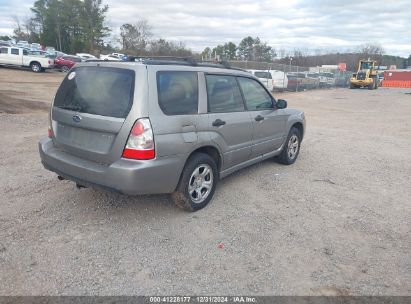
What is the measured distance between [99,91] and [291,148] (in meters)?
3.86

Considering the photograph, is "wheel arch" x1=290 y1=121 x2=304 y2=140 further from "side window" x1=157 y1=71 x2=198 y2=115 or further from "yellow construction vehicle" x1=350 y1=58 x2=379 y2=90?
"yellow construction vehicle" x1=350 y1=58 x2=379 y2=90

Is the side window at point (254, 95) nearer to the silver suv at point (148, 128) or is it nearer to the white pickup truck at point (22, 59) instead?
the silver suv at point (148, 128)

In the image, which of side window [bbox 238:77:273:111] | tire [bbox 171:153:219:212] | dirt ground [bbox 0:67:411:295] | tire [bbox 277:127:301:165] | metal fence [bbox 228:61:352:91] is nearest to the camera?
dirt ground [bbox 0:67:411:295]

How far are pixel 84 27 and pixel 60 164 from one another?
67332mm

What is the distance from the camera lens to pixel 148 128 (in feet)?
10.9

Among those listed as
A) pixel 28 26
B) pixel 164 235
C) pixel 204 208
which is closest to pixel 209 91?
pixel 204 208

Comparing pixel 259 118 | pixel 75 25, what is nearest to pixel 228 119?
pixel 259 118

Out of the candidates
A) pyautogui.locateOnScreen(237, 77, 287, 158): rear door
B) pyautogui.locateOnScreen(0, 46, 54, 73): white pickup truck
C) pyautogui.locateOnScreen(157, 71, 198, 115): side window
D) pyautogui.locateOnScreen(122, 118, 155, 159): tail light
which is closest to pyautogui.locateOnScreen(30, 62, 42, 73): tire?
pyautogui.locateOnScreen(0, 46, 54, 73): white pickup truck

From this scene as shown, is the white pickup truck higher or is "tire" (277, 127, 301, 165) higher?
the white pickup truck

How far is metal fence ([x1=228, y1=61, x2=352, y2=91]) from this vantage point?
79.1 feet

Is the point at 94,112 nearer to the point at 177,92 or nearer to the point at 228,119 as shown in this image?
the point at 177,92

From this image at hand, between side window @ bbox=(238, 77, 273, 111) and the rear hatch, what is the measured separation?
1950 mm

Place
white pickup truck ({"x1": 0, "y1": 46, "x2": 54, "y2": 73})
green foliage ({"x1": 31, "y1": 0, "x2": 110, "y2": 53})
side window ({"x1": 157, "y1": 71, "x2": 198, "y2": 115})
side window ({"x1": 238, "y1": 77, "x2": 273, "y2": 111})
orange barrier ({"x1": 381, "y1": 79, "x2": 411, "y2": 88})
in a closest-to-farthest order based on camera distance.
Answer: side window ({"x1": 157, "y1": 71, "x2": 198, "y2": 115}), side window ({"x1": 238, "y1": 77, "x2": 273, "y2": 111}), white pickup truck ({"x1": 0, "y1": 46, "x2": 54, "y2": 73}), orange barrier ({"x1": 381, "y1": 79, "x2": 411, "y2": 88}), green foliage ({"x1": 31, "y1": 0, "x2": 110, "y2": 53})

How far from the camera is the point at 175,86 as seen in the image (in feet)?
12.1
